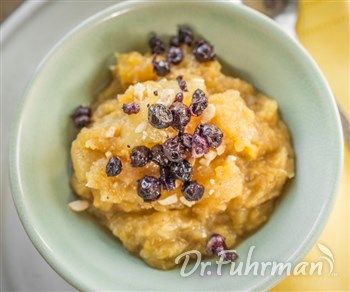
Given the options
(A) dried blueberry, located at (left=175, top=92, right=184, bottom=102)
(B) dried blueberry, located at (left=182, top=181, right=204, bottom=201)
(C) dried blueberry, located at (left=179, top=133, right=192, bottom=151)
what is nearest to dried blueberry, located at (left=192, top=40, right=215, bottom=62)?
(A) dried blueberry, located at (left=175, top=92, right=184, bottom=102)

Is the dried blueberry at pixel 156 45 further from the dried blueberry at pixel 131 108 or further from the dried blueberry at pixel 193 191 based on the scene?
the dried blueberry at pixel 193 191

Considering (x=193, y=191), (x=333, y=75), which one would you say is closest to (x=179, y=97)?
(x=193, y=191)

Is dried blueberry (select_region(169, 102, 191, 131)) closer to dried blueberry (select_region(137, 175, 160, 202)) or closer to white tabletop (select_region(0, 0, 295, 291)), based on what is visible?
dried blueberry (select_region(137, 175, 160, 202))

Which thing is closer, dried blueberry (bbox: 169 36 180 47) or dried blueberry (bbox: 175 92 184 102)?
dried blueberry (bbox: 175 92 184 102)

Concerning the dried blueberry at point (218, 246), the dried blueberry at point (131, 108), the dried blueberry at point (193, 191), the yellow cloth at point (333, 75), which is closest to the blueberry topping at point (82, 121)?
the dried blueberry at point (131, 108)

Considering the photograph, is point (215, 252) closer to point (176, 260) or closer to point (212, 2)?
point (176, 260)
